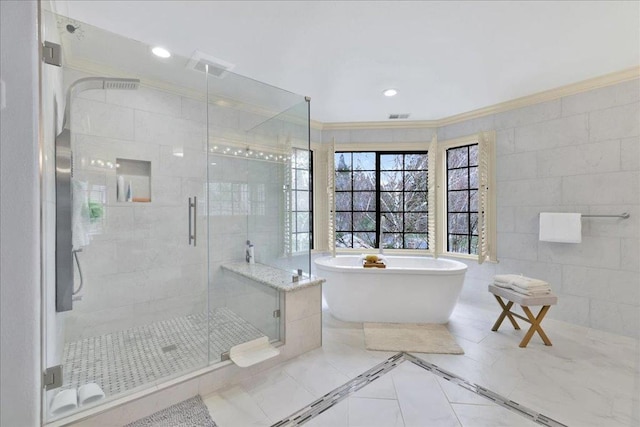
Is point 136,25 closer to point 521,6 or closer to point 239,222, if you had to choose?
point 239,222

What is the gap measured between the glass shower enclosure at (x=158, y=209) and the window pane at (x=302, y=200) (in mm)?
12

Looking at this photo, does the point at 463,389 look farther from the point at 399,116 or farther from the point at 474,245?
the point at 399,116

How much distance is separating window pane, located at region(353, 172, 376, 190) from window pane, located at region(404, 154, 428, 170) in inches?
20.7

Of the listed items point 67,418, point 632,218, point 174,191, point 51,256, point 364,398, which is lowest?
point 364,398

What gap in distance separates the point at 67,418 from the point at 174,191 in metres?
1.81

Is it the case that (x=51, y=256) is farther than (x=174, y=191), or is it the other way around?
(x=174, y=191)

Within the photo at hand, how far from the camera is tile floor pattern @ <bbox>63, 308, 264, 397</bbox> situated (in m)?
1.80

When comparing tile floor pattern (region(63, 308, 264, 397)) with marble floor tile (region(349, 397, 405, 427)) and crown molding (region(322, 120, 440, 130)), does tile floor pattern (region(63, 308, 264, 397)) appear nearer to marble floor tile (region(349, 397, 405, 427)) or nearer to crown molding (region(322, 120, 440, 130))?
marble floor tile (region(349, 397, 405, 427))

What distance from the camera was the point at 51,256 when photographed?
1.40 metres

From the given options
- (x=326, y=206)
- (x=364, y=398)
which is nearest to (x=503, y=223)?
(x=326, y=206)

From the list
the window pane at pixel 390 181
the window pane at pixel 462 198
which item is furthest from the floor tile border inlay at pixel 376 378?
the window pane at pixel 390 181

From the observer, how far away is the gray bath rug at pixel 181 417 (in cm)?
159

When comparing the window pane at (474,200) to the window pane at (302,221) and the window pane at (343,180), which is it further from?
the window pane at (302,221)

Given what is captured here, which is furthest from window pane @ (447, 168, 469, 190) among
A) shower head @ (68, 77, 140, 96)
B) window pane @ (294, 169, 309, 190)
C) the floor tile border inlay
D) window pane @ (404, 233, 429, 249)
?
shower head @ (68, 77, 140, 96)
